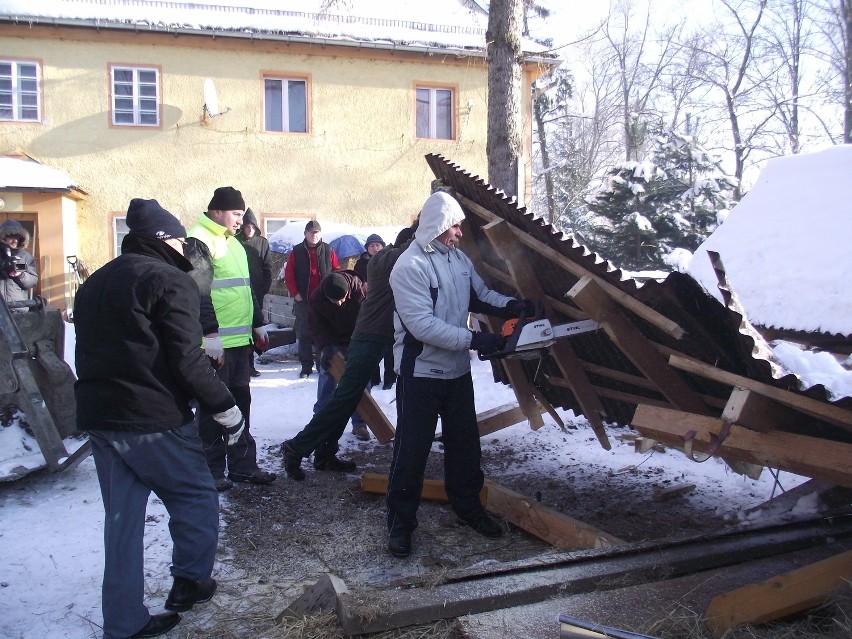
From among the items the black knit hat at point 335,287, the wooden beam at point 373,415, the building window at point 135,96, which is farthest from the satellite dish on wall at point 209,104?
the wooden beam at point 373,415

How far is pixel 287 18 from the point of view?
18.2 meters

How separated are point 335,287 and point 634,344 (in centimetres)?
276

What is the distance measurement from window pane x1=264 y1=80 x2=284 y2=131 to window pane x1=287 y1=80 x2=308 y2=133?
9.5 inches

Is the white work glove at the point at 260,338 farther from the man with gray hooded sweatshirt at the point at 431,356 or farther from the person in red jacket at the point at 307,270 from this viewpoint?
the person in red jacket at the point at 307,270

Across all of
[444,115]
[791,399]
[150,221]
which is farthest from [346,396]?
[444,115]

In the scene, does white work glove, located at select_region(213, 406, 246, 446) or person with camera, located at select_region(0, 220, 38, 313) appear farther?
person with camera, located at select_region(0, 220, 38, 313)

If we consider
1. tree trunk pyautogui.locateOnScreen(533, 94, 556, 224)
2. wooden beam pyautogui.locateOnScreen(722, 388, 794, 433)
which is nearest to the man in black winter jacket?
wooden beam pyautogui.locateOnScreen(722, 388, 794, 433)

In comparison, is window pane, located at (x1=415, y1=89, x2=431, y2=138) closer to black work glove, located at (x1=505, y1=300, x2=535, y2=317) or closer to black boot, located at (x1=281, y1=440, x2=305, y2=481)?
black boot, located at (x1=281, y1=440, x2=305, y2=481)

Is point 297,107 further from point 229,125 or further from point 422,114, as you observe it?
point 422,114

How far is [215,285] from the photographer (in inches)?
194

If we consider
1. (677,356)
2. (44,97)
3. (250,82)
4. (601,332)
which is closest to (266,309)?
(250,82)

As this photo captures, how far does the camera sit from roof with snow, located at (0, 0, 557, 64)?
52.9ft

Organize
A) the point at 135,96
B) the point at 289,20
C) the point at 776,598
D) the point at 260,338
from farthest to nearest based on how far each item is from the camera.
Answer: the point at 289,20 < the point at 135,96 < the point at 260,338 < the point at 776,598

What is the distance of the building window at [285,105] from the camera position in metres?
17.6
